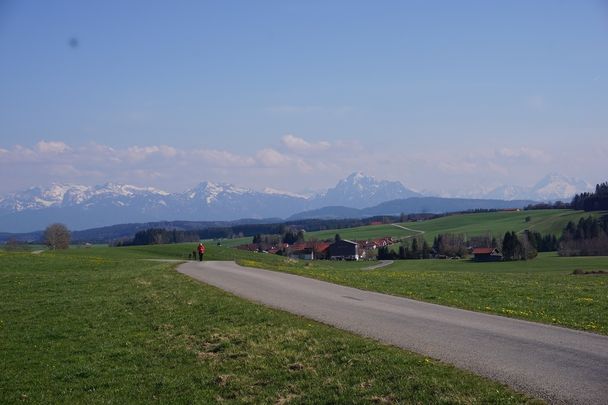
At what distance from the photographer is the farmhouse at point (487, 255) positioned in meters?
93.4

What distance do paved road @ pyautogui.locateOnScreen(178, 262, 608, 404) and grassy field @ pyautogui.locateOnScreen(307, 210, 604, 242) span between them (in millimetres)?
118145

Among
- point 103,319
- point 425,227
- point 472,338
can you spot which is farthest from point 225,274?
point 425,227

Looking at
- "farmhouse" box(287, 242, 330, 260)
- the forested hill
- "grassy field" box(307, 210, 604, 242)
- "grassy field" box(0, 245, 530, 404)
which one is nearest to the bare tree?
"farmhouse" box(287, 242, 330, 260)

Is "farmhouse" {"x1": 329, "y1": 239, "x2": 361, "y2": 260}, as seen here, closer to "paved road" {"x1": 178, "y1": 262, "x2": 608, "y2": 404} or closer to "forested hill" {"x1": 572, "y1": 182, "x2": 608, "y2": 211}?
"forested hill" {"x1": 572, "y1": 182, "x2": 608, "y2": 211}

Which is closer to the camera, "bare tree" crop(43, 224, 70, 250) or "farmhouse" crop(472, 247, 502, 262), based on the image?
"farmhouse" crop(472, 247, 502, 262)

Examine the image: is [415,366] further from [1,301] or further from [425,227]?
[425,227]

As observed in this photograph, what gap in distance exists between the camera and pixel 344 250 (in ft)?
406

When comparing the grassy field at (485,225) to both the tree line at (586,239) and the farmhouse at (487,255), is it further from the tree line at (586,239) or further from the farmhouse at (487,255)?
the farmhouse at (487,255)

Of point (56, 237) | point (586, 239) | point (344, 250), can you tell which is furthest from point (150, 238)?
point (586, 239)

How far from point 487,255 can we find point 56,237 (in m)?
73.0

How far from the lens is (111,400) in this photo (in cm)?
1091

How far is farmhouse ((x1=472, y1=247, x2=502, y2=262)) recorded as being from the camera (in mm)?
93438

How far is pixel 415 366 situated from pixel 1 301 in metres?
18.7

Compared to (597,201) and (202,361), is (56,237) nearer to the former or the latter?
(202,361)
